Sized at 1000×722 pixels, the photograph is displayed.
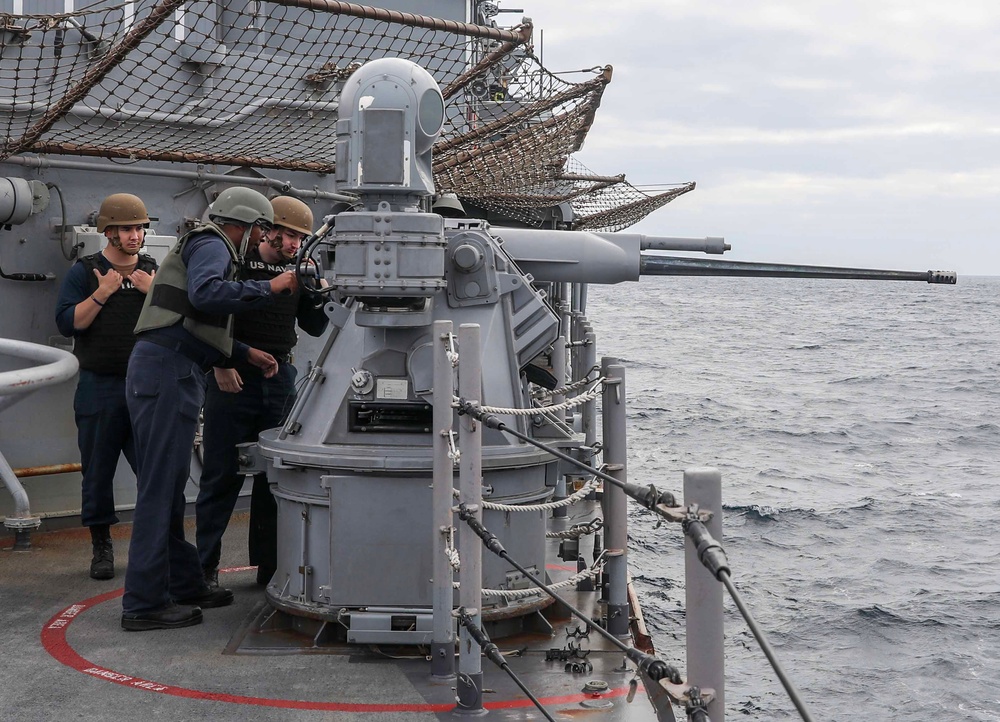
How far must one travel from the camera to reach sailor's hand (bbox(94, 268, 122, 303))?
5609 mm

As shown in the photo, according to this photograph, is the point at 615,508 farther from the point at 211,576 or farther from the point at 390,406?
the point at 211,576

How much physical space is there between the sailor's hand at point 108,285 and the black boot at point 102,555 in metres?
1.07

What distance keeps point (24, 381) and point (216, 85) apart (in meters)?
3.05

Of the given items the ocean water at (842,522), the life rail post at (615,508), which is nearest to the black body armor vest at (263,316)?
the life rail post at (615,508)

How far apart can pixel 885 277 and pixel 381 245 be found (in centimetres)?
247

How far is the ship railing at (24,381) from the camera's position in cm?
511

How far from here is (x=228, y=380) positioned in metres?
5.18

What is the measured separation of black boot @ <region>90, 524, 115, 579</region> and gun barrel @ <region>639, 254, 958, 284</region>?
9.24 feet

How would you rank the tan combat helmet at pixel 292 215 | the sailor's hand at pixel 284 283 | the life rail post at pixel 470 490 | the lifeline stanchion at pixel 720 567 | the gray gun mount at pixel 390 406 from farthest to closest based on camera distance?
1. the tan combat helmet at pixel 292 215
2. the sailor's hand at pixel 284 283
3. the gray gun mount at pixel 390 406
4. the life rail post at pixel 470 490
5. the lifeline stanchion at pixel 720 567

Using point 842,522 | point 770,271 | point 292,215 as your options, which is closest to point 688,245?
point 770,271

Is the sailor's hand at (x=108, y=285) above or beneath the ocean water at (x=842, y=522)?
above

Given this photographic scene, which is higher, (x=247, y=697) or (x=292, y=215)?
(x=292, y=215)

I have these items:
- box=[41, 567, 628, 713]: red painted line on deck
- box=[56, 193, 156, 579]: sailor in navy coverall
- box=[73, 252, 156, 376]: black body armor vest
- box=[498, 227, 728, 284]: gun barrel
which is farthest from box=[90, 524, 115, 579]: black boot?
box=[498, 227, 728, 284]: gun barrel

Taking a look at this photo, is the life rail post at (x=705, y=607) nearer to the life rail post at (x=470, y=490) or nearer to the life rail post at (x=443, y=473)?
the life rail post at (x=470, y=490)
